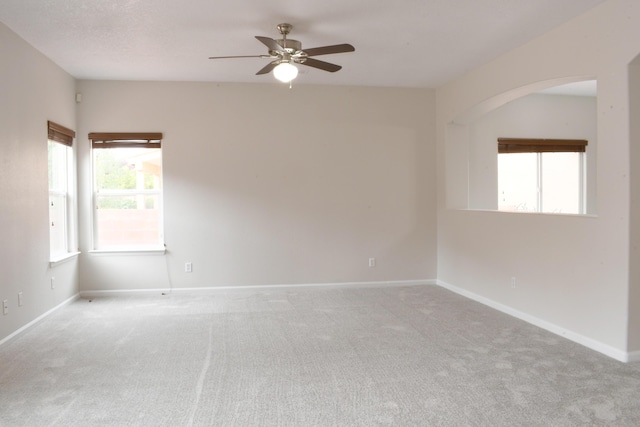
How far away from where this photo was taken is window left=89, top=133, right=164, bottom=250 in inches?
230

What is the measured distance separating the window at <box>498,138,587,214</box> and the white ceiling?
1.94 metres

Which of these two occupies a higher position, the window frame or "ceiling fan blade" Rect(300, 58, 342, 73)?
"ceiling fan blade" Rect(300, 58, 342, 73)

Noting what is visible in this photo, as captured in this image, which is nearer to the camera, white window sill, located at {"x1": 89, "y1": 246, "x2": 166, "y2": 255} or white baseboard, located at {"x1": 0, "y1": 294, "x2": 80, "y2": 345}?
white baseboard, located at {"x1": 0, "y1": 294, "x2": 80, "y2": 345}

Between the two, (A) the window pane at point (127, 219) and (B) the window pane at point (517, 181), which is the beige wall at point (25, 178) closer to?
(A) the window pane at point (127, 219)

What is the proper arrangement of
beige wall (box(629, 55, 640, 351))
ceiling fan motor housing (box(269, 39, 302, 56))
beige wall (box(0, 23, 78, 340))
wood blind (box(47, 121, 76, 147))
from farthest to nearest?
wood blind (box(47, 121, 76, 147)) < beige wall (box(0, 23, 78, 340)) < ceiling fan motor housing (box(269, 39, 302, 56)) < beige wall (box(629, 55, 640, 351))

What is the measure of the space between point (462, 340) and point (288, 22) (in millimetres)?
2985

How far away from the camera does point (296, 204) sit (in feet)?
20.1

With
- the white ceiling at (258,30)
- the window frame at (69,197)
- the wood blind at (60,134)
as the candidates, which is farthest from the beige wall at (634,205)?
the window frame at (69,197)

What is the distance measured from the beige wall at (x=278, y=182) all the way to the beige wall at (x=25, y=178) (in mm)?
959

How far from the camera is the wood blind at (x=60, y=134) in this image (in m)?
4.85

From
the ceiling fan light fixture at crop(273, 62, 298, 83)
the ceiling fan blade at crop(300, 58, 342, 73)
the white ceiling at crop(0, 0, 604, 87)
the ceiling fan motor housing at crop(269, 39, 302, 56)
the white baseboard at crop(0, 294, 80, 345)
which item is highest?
the white ceiling at crop(0, 0, 604, 87)

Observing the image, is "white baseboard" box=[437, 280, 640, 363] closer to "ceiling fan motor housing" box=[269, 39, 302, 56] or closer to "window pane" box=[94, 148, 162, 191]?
"ceiling fan motor housing" box=[269, 39, 302, 56]

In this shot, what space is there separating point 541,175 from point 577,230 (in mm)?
3414

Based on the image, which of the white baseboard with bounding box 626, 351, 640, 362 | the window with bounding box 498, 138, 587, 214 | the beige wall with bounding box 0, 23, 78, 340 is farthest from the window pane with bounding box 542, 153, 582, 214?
the beige wall with bounding box 0, 23, 78, 340
